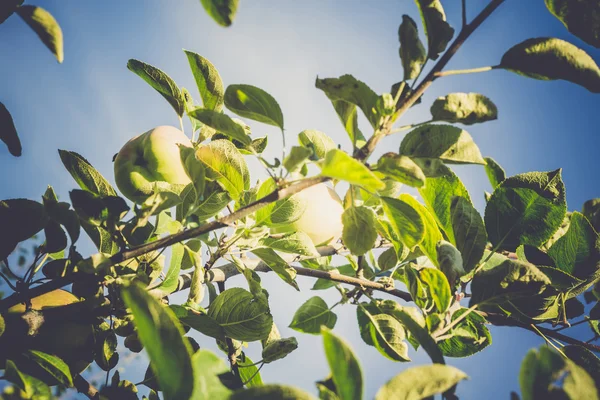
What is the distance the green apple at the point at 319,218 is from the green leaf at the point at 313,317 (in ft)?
0.83

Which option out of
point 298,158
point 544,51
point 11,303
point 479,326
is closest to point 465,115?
point 544,51

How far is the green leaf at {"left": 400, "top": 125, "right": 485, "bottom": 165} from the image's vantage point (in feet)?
2.43

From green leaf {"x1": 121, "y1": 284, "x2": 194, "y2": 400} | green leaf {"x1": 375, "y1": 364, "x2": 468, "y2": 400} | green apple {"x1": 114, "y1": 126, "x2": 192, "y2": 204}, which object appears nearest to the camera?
green leaf {"x1": 121, "y1": 284, "x2": 194, "y2": 400}

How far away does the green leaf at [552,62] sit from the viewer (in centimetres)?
67

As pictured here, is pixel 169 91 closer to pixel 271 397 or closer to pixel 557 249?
pixel 271 397

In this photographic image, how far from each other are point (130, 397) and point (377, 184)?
87 centimetres

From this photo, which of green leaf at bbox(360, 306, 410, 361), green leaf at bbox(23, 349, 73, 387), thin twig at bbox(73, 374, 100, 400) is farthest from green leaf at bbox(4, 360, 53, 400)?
green leaf at bbox(360, 306, 410, 361)

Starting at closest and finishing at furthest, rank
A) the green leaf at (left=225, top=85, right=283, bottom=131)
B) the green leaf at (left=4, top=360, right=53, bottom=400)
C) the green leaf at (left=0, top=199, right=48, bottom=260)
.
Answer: the green leaf at (left=4, top=360, right=53, bottom=400) < the green leaf at (left=225, top=85, right=283, bottom=131) < the green leaf at (left=0, top=199, right=48, bottom=260)

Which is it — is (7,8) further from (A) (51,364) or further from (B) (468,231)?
(B) (468,231)

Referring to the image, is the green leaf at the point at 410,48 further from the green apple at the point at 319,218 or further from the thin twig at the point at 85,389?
the thin twig at the point at 85,389

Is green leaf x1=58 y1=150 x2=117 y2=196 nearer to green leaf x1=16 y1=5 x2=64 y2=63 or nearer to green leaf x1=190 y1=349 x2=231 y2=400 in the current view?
green leaf x1=16 y1=5 x2=64 y2=63

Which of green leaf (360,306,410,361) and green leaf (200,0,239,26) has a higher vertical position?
green leaf (200,0,239,26)

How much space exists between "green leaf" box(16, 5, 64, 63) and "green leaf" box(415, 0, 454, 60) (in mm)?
667

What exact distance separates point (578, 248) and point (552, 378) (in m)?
0.71
